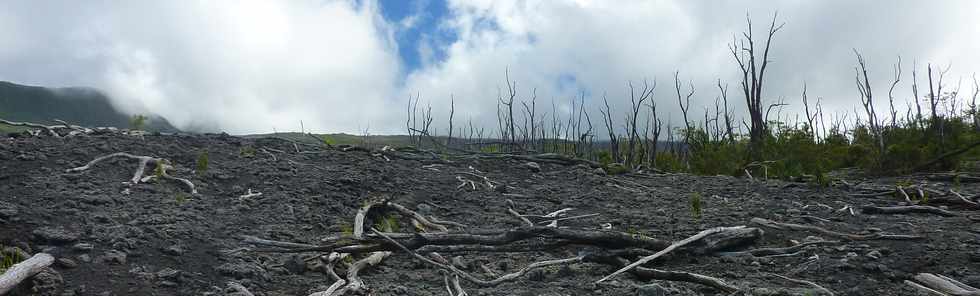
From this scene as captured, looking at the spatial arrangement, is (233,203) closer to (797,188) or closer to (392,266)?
(392,266)

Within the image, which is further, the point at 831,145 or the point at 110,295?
the point at 831,145

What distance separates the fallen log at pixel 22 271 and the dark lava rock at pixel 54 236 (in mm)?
378

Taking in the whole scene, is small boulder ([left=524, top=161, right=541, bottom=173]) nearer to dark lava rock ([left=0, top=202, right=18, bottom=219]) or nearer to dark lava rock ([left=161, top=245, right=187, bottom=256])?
dark lava rock ([left=161, top=245, right=187, bottom=256])

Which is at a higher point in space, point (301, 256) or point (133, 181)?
point (133, 181)

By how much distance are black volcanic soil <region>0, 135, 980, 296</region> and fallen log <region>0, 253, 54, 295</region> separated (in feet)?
0.20

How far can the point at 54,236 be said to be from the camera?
318cm

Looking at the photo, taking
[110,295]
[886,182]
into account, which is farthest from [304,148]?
[886,182]

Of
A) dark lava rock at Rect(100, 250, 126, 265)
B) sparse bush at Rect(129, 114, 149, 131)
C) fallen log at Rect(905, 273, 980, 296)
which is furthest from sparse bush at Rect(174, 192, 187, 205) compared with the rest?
fallen log at Rect(905, 273, 980, 296)

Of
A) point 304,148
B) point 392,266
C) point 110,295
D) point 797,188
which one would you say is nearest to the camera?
point 110,295

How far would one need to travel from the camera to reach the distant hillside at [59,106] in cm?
13662

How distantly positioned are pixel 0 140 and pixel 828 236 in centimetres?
721

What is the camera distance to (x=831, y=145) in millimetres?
13703

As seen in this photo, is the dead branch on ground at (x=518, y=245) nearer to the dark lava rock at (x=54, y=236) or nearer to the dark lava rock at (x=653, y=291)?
the dark lava rock at (x=653, y=291)

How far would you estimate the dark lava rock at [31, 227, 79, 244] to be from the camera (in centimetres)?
317
